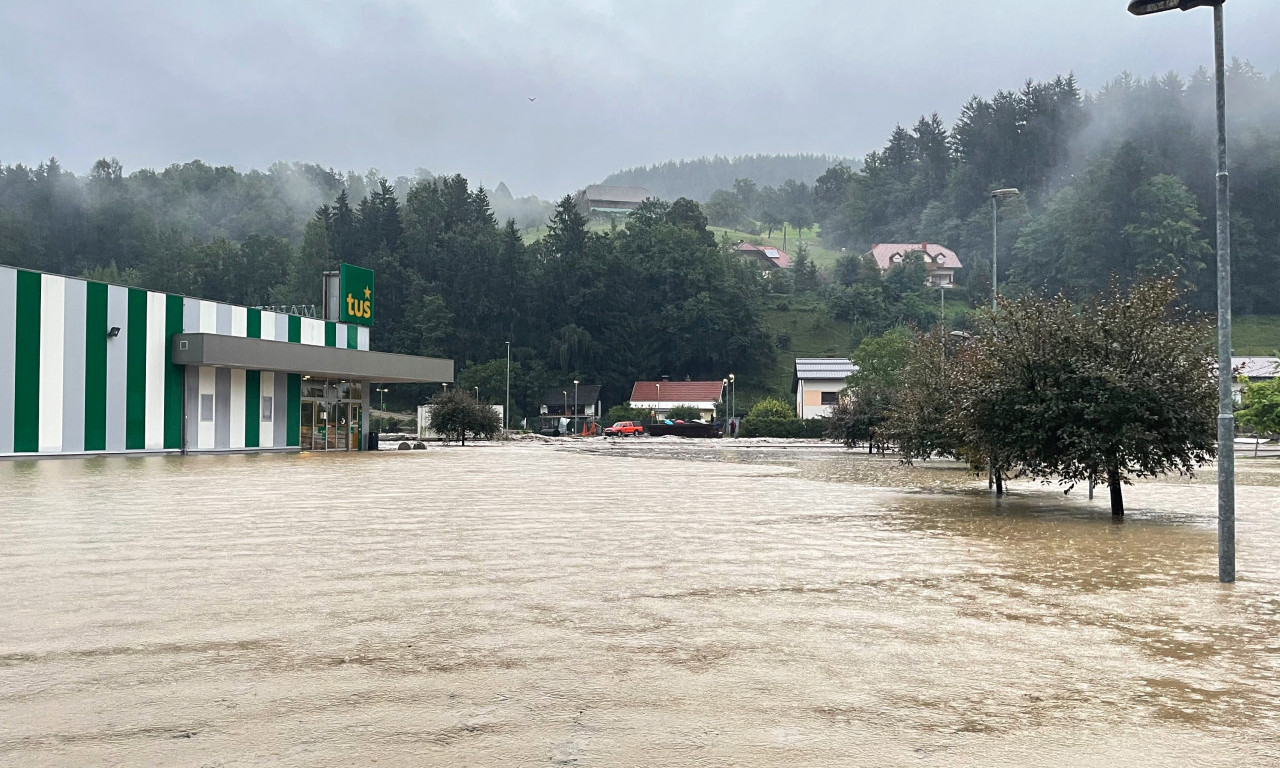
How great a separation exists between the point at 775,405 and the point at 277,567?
81.1m

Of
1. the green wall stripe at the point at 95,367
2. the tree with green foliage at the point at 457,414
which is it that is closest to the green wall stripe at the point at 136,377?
the green wall stripe at the point at 95,367

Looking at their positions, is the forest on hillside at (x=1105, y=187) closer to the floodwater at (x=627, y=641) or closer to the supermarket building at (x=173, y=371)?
the supermarket building at (x=173, y=371)

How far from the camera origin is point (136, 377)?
40.4 metres

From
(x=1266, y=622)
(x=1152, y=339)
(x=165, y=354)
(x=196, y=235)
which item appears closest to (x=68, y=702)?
(x=1266, y=622)

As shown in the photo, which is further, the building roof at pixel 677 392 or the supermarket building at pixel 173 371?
the building roof at pixel 677 392

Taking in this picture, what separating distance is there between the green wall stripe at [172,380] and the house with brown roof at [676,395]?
70.9 m

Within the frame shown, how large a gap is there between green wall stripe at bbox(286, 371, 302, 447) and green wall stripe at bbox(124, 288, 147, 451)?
9.87 m

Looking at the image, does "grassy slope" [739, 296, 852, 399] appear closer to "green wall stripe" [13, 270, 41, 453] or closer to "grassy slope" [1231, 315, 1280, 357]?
"grassy slope" [1231, 315, 1280, 357]

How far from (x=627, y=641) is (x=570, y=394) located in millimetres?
111123

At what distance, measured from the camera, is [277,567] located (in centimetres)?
1175

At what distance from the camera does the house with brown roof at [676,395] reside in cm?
11294

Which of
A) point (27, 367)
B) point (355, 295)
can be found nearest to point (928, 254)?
point (355, 295)

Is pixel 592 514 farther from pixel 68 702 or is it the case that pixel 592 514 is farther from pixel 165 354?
pixel 165 354

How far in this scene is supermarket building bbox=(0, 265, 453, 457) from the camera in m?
36.0
